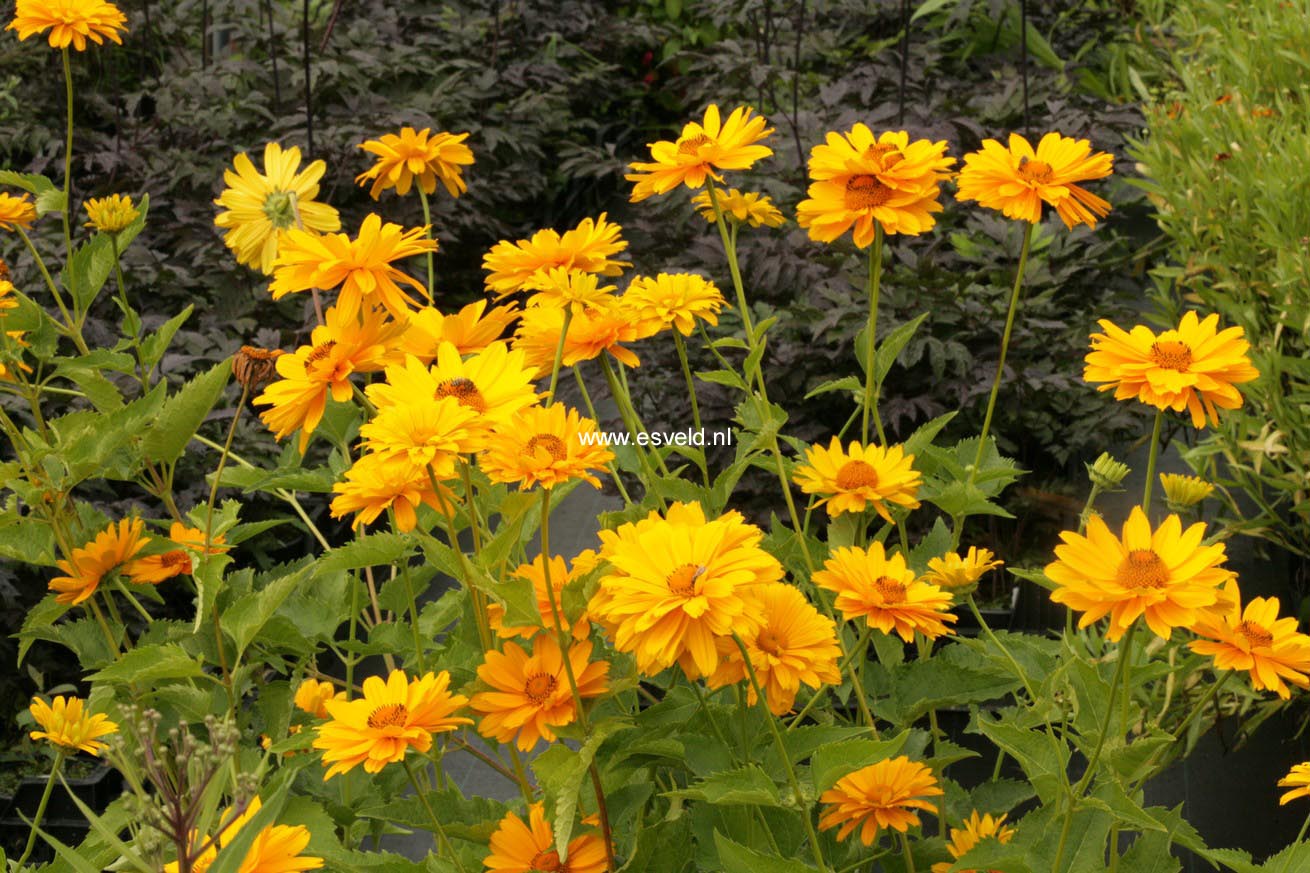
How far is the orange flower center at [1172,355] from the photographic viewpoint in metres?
0.94

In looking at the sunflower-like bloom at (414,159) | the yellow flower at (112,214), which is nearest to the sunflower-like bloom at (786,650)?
the sunflower-like bloom at (414,159)

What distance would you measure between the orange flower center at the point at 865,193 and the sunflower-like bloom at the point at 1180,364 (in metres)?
0.21

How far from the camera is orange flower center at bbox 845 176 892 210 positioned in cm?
107

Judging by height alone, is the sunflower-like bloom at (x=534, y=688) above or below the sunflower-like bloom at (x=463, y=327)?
below

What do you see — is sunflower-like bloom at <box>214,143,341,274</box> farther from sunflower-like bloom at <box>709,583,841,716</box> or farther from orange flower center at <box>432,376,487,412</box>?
sunflower-like bloom at <box>709,583,841,716</box>

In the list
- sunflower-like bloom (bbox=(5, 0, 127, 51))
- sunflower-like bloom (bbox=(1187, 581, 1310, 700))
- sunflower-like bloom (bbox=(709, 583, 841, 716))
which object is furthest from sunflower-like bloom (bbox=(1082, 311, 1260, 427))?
sunflower-like bloom (bbox=(5, 0, 127, 51))

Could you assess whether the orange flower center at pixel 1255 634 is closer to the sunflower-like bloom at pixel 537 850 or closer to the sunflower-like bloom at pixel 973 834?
the sunflower-like bloom at pixel 973 834

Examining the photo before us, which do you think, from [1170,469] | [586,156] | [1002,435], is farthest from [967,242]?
[586,156]

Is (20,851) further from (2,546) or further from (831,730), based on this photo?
(831,730)

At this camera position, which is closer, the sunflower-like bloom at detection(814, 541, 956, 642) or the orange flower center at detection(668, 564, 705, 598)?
the orange flower center at detection(668, 564, 705, 598)

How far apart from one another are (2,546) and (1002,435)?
1.73 meters

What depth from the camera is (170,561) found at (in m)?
1.23

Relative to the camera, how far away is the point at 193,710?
108cm

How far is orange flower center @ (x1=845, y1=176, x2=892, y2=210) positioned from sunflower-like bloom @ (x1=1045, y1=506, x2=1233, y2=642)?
0.36 m
